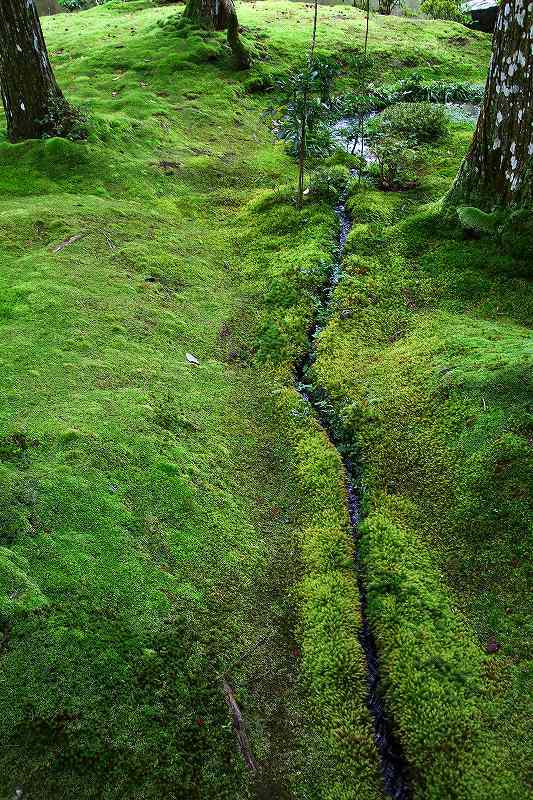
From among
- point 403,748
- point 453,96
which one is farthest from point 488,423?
point 453,96

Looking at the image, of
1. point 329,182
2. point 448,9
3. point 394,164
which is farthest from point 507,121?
point 448,9

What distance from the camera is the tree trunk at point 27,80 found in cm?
944

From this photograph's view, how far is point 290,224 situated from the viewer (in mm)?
9641

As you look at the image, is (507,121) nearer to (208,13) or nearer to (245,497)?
(245,497)

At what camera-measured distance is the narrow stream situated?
370cm

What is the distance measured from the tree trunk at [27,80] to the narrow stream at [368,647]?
6.62 meters

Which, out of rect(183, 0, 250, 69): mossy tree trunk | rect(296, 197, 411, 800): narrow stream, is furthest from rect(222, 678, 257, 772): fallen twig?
rect(183, 0, 250, 69): mossy tree trunk

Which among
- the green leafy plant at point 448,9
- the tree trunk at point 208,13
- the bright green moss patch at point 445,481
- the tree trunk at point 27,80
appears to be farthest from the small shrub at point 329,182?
the green leafy plant at point 448,9

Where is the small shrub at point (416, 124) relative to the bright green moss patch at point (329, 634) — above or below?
above

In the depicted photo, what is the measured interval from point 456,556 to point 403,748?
5.06ft

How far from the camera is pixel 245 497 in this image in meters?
5.50

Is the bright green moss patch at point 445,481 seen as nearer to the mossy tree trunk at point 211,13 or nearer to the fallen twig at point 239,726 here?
the fallen twig at point 239,726

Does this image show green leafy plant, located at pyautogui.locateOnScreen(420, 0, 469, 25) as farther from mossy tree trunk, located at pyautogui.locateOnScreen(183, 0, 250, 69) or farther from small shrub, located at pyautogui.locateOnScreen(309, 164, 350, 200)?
small shrub, located at pyautogui.locateOnScreen(309, 164, 350, 200)

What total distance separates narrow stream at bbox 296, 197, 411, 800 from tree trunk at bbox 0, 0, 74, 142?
21.7 ft
